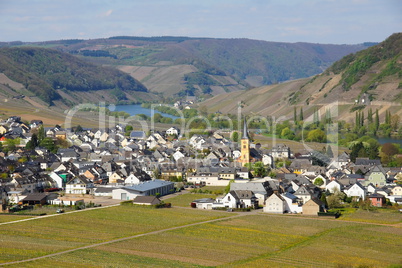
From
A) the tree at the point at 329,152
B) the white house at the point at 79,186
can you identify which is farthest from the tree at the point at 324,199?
the tree at the point at 329,152

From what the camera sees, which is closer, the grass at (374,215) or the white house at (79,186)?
the grass at (374,215)

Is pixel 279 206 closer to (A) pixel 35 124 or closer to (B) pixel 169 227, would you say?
(B) pixel 169 227

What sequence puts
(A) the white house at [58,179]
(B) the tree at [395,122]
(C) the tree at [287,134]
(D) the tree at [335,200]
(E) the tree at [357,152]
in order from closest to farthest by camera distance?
(D) the tree at [335,200], (A) the white house at [58,179], (E) the tree at [357,152], (C) the tree at [287,134], (B) the tree at [395,122]

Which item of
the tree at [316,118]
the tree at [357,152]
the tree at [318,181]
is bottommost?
the tree at [318,181]

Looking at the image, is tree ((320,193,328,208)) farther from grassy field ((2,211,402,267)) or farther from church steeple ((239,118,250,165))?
church steeple ((239,118,250,165))

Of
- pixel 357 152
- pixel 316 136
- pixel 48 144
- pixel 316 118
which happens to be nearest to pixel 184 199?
pixel 357 152

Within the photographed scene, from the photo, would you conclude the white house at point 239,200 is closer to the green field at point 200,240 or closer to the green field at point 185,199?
the green field at point 185,199

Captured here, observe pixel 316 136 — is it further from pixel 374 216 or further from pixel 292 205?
pixel 374 216
